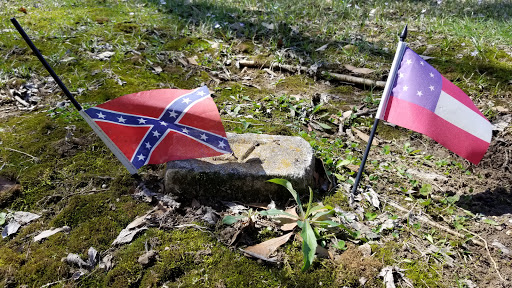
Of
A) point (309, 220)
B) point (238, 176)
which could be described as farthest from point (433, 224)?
point (238, 176)

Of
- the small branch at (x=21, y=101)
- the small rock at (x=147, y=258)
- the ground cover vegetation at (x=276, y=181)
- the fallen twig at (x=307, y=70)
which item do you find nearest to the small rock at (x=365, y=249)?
the ground cover vegetation at (x=276, y=181)

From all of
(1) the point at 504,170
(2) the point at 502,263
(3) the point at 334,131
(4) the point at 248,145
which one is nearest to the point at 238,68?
(3) the point at 334,131

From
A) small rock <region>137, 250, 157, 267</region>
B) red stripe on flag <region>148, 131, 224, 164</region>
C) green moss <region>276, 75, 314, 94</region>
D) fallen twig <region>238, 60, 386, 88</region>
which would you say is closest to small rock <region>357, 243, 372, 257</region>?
red stripe on flag <region>148, 131, 224, 164</region>

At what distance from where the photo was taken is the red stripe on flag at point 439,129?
261cm

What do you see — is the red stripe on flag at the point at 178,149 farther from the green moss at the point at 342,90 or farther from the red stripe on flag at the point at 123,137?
the green moss at the point at 342,90

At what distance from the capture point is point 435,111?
264 cm

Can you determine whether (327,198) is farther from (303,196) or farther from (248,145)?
(248,145)

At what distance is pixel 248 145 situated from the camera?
3.16 metres

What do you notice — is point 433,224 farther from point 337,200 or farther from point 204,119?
point 204,119

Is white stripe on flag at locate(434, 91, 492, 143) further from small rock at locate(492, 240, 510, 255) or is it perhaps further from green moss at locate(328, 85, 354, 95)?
green moss at locate(328, 85, 354, 95)

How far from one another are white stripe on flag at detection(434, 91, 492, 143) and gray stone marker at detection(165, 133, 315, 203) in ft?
3.56

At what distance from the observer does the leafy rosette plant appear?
232cm

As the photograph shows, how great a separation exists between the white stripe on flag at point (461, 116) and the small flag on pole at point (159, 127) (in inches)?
65.3

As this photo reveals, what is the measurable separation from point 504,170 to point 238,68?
11.2 feet
